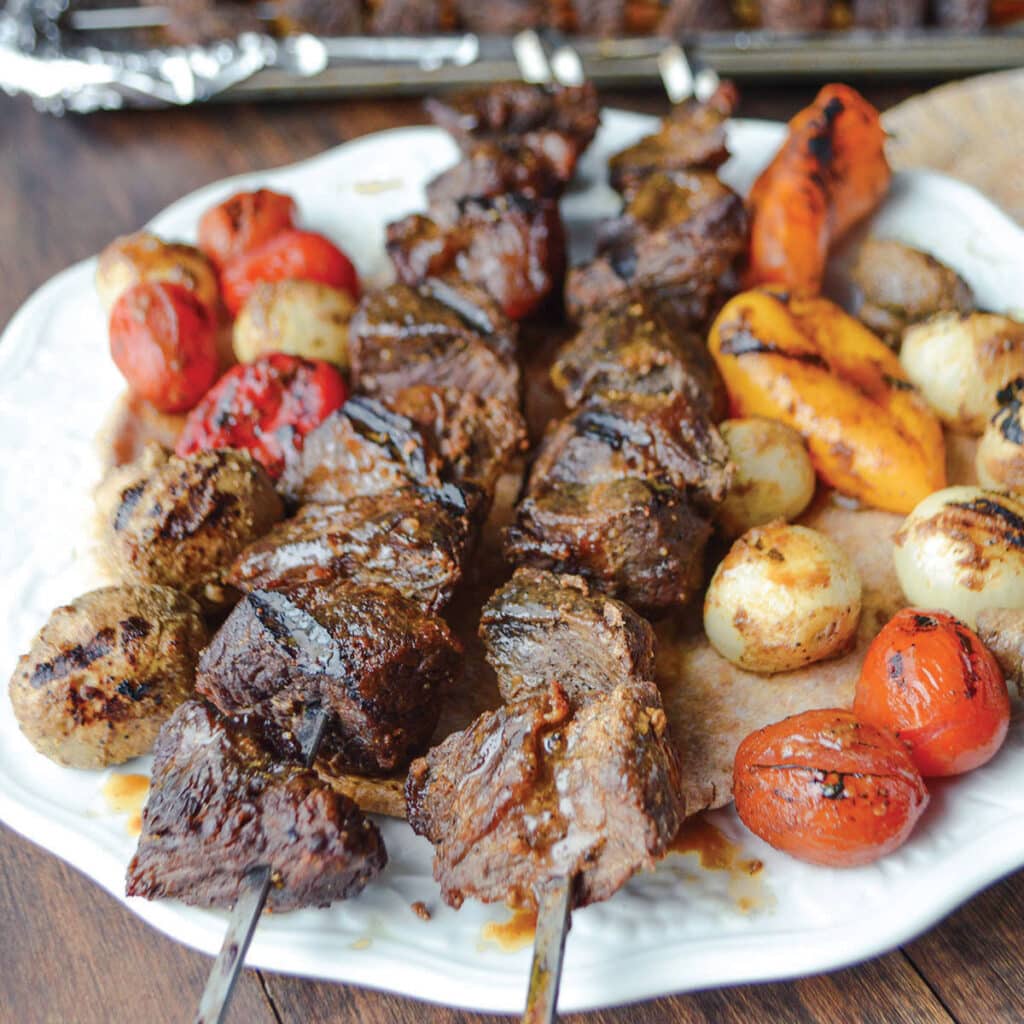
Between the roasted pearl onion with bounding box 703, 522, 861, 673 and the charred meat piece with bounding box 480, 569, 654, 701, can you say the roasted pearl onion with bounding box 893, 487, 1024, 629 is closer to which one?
the roasted pearl onion with bounding box 703, 522, 861, 673

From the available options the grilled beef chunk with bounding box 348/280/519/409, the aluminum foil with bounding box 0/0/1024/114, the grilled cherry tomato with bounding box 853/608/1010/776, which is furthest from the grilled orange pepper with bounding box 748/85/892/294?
the grilled cherry tomato with bounding box 853/608/1010/776

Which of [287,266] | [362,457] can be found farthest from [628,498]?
[287,266]

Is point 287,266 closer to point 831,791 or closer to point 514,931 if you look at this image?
point 514,931

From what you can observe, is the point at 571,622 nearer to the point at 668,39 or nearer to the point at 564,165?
the point at 564,165

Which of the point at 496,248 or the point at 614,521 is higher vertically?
the point at 496,248

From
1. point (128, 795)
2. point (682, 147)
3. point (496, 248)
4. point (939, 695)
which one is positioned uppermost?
point (682, 147)

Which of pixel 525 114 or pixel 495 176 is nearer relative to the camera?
pixel 495 176

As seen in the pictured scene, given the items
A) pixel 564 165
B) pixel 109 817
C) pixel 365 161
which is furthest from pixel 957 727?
pixel 365 161
